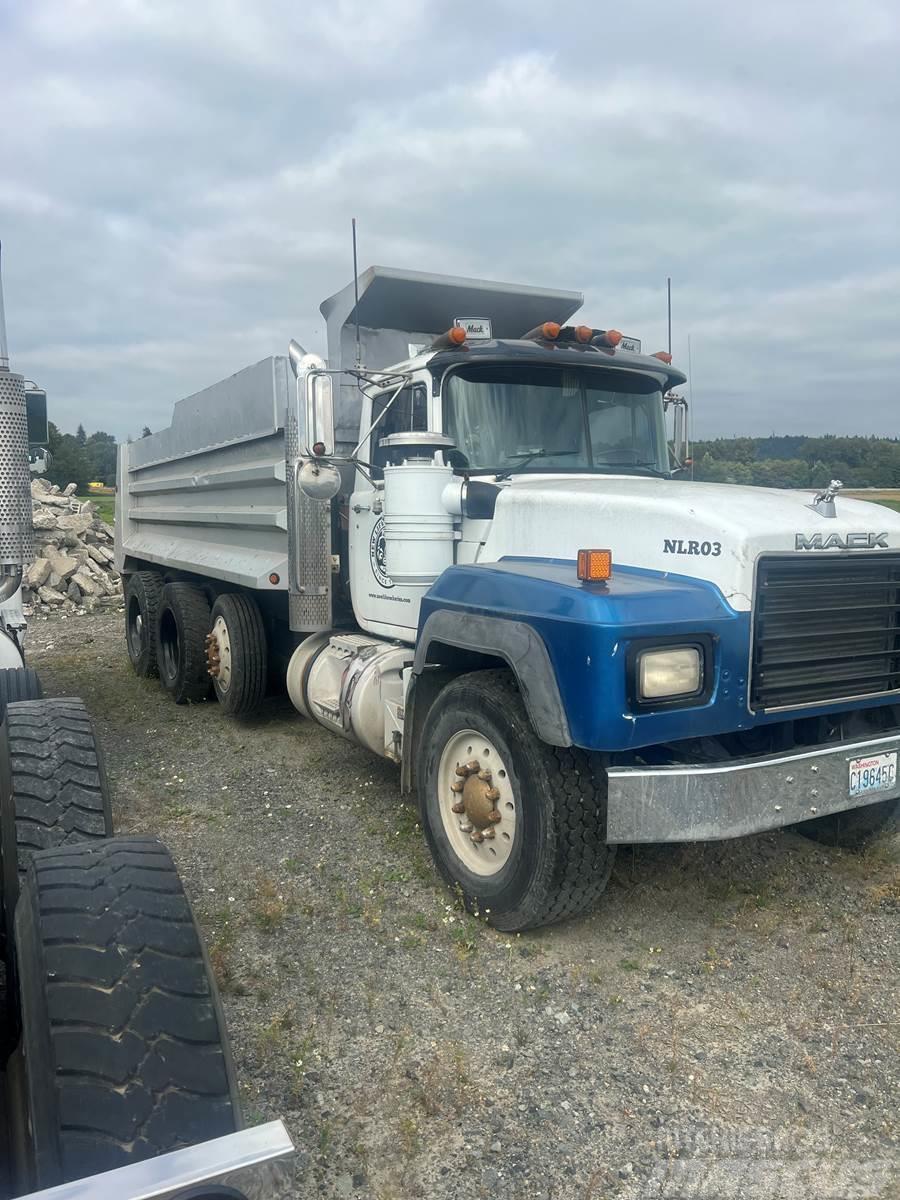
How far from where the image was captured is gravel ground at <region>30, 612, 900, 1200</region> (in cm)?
262

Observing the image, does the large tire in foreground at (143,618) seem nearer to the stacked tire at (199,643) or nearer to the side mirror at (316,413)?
the stacked tire at (199,643)

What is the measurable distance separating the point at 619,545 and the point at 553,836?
123 cm

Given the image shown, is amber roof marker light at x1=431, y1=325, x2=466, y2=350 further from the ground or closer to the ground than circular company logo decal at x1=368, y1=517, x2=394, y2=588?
further from the ground

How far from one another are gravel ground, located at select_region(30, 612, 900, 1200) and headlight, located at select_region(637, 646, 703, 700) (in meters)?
1.14

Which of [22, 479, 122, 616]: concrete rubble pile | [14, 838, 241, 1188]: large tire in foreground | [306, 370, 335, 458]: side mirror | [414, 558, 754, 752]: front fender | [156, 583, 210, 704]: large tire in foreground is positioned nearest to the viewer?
[14, 838, 241, 1188]: large tire in foreground

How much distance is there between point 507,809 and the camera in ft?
12.6

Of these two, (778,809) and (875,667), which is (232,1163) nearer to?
(778,809)

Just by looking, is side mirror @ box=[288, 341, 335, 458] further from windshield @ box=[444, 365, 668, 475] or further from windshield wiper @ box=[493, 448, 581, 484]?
windshield wiper @ box=[493, 448, 581, 484]

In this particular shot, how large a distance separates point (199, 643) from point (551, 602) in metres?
4.89

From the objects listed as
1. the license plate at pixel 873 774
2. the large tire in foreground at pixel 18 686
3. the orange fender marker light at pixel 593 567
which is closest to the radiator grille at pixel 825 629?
the license plate at pixel 873 774

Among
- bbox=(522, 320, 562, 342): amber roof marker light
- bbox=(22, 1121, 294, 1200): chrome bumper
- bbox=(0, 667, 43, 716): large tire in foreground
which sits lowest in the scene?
bbox=(22, 1121, 294, 1200): chrome bumper

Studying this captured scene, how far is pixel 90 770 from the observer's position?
2807 millimetres

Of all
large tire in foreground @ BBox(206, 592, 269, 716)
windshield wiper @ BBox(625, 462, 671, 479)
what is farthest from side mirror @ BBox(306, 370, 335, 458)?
large tire in foreground @ BBox(206, 592, 269, 716)

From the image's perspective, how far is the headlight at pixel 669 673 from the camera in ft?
10.6
